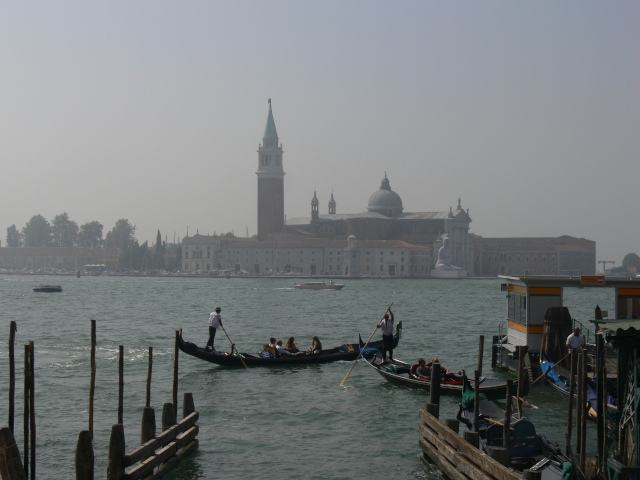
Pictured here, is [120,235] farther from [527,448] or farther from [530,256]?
[527,448]

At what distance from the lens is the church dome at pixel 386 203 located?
97.2 metres

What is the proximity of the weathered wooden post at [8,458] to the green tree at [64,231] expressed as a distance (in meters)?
124

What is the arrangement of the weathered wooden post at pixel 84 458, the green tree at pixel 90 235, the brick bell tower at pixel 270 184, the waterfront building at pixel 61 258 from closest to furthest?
the weathered wooden post at pixel 84 458 → the brick bell tower at pixel 270 184 → the waterfront building at pixel 61 258 → the green tree at pixel 90 235

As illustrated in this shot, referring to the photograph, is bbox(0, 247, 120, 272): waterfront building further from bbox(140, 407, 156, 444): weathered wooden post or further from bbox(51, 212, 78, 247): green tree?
bbox(140, 407, 156, 444): weathered wooden post

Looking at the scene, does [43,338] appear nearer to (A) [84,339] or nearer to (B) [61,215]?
(A) [84,339]

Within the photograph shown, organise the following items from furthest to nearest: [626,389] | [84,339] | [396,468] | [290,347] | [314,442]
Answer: [84,339], [290,347], [314,442], [396,468], [626,389]

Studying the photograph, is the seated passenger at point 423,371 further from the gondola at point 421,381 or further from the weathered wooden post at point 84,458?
the weathered wooden post at point 84,458

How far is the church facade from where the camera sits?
89625 millimetres

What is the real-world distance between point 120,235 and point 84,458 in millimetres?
120942

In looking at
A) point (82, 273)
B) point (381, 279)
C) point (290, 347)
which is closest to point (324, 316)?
point (290, 347)

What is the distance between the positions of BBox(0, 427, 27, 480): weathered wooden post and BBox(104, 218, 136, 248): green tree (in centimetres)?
11776

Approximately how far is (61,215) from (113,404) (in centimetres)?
12059

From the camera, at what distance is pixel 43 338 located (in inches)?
900

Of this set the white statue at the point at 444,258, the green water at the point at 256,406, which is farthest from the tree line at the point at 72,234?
the green water at the point at 256,406
